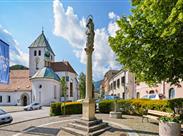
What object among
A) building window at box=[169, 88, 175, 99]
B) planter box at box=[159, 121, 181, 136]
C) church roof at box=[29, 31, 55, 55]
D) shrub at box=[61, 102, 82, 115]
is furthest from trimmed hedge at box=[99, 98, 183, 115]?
church roof at box=[29, 31, 55, 55]

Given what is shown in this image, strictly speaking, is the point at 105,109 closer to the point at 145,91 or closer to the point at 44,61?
the point at 145,91

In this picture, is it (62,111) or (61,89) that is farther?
(61,89)

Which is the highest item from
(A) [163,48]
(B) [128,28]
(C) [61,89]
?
(B) [128,28]

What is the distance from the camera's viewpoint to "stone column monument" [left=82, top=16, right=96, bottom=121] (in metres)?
12.6

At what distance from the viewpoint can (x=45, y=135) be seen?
11820 mm

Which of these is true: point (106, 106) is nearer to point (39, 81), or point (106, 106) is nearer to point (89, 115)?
point (89, 115)

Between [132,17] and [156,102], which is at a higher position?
[132,17]

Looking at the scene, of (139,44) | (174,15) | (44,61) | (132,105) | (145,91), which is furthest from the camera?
(44,61)

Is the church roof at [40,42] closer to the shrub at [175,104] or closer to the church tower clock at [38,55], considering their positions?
the church tower clock at [38,55]

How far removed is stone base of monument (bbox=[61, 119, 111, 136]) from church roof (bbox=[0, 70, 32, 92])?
46138 mm

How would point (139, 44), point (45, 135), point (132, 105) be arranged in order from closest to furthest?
point (45, 135), point (139, 44), point (132, 105)

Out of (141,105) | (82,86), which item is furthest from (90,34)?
(82,86)

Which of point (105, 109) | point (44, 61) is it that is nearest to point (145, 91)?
point (105, 109)

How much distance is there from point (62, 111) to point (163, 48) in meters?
12.6
